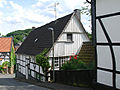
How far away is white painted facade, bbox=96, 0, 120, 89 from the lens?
7078 mm

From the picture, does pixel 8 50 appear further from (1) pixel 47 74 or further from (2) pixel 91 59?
(2) pixel 91 59

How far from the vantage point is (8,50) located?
1247 inches

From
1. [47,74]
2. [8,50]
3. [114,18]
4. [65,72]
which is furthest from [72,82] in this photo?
[8,50]

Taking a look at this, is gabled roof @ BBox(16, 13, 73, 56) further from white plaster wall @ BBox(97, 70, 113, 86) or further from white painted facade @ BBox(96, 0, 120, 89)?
white plaster wall @ BBox(97, 70, 113, 86)

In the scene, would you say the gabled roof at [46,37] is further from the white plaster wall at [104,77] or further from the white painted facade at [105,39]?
the white plaster wall at [104,77]

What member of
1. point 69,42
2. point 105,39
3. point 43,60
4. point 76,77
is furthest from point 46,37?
point 105,39

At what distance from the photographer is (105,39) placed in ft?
25.1

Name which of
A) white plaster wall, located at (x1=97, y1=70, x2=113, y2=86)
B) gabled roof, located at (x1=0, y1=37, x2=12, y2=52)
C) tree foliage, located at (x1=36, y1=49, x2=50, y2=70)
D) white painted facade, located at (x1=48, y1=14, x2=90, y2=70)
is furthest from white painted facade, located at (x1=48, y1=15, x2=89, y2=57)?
gabled roof, located at (x1=0, y1=37, x2=12, y2=52)

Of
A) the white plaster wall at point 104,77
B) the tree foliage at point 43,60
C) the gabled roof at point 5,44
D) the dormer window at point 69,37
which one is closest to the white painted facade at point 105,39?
the white plaster wall at point 104,77

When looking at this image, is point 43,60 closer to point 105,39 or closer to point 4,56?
point 105,39

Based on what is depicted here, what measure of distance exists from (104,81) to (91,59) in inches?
246

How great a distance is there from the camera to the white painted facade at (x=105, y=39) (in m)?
7.08

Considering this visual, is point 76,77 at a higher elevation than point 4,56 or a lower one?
lower

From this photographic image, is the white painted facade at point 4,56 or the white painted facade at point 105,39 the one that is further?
the white painted facade at point 4,56
